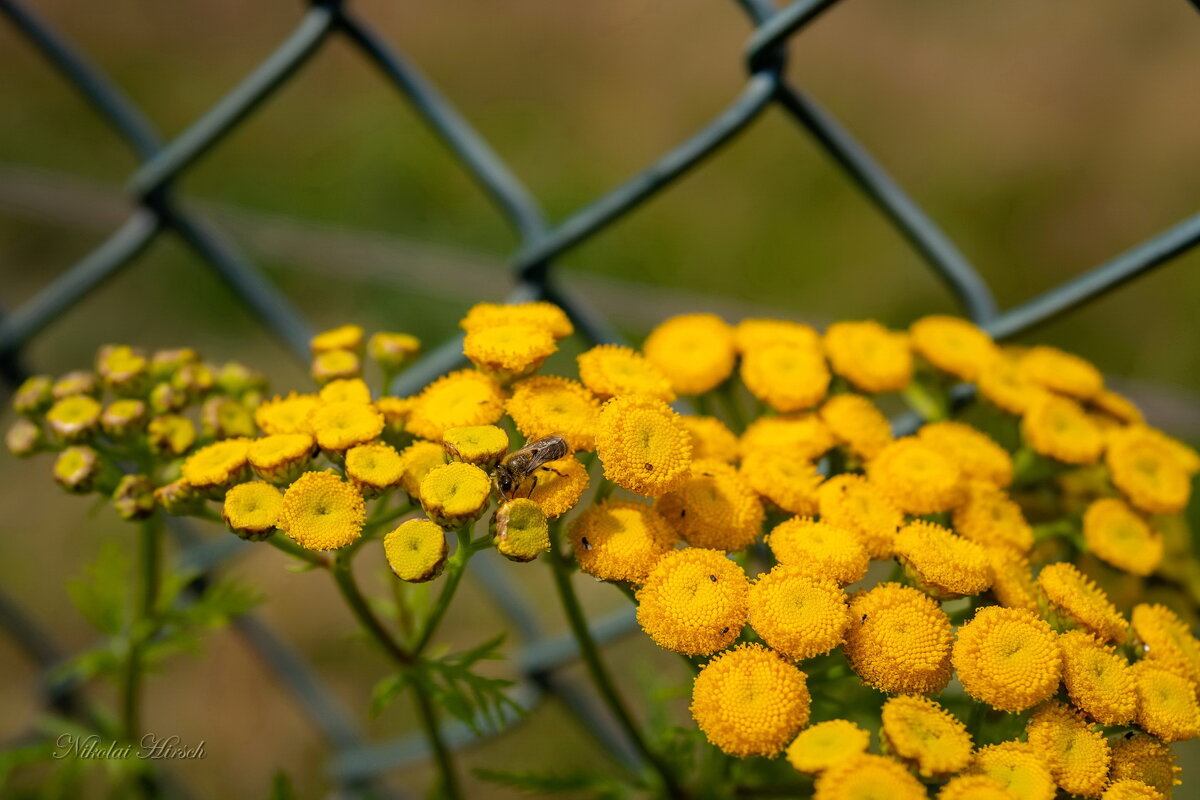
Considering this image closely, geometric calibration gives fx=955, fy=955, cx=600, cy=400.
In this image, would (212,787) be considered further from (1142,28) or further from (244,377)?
(1142,28)

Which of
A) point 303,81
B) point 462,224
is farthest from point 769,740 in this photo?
point 303,81

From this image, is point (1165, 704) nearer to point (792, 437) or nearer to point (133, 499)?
point (792, 437)

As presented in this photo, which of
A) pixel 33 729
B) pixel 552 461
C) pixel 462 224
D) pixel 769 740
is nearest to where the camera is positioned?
pixel 769 740

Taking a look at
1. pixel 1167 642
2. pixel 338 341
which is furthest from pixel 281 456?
pixel 1167 642

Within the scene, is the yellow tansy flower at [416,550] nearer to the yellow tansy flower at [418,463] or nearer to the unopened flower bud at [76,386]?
the yellow tansy flower at [418,463]

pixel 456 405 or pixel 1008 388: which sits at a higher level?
pixel 456 405

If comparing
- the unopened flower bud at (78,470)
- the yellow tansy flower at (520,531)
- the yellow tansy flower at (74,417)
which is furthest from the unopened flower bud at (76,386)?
the yellow tansy flower at (520,531)
